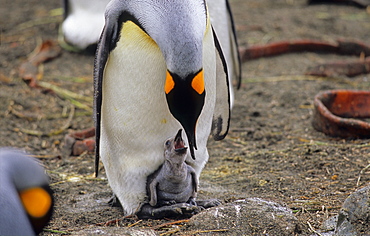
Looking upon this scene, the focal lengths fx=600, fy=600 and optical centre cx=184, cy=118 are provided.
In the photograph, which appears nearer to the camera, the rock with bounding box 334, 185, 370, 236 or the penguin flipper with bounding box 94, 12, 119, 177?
the rock with bounding box 334, 185, 370, 236

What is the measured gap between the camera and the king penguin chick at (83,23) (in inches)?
269

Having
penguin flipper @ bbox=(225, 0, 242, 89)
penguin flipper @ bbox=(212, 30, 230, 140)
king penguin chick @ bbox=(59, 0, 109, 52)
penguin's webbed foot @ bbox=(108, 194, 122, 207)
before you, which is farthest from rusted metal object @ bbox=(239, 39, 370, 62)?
penguin's webbed foot @ bbox=(108, 194, 122, 207)

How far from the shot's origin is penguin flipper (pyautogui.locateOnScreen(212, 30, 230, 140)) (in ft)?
11.9

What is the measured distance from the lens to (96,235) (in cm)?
272

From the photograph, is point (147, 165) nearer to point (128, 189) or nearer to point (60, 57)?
point (128, 189)

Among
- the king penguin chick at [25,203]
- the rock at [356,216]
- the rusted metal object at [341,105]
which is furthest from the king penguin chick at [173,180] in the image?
the rusted metal object at [341,105]

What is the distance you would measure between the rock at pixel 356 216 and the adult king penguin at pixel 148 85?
0.81 metres

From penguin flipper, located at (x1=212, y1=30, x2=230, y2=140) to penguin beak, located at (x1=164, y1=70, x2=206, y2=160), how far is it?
2.53ft

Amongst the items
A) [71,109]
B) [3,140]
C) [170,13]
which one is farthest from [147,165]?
[71,109]

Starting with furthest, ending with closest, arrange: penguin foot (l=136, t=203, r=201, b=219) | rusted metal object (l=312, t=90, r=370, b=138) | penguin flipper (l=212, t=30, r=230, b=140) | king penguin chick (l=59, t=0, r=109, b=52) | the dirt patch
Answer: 1. king penguin chick (l=59, t=0, r=109, b=52)
2. rusted metal object (l=312, t=90, r=370, b=138)
3. penguin flipper (l=212, t=30, r=230, b=140)
4. the dirt patch
5. penguin foot (l=136, t=203, r=201, b=219)

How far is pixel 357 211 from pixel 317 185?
→ 2.96 ft

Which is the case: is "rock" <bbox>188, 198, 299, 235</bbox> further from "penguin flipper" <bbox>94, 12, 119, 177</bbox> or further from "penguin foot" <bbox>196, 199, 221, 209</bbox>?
"penguin flipper" <bbox>94, 12, 119, 177</bbox>

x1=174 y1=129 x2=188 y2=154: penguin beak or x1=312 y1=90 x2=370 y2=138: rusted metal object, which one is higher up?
x1=174 y1=129 x2=188 y2=154: penguin beak

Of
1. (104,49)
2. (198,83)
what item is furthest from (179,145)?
(104,49)
